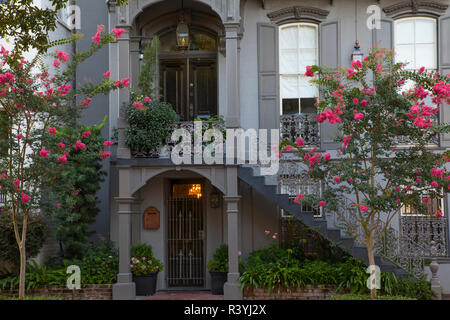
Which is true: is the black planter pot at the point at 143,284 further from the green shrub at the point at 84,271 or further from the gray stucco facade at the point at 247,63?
the gray stucco facade at the point at 247,63

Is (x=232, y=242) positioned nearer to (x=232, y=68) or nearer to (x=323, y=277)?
(x=323, y=277)

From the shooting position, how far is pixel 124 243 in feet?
40.2

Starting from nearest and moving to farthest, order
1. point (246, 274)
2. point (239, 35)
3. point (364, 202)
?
point (364, 202), point (246, 274), point (239, 35)

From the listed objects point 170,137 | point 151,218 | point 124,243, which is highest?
point 170,137

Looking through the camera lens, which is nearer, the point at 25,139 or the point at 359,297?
the point at 25,139

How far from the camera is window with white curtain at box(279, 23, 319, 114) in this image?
13648 millimetres

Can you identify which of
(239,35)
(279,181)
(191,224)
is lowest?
(191,224)

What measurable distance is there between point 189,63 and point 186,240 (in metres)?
4.44

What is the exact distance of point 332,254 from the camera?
41.1 feet

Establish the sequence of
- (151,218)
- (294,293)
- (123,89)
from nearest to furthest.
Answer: (294,293) < (123,89) < (151,218)

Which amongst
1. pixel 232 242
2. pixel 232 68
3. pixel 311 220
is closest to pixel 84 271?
pixel 232 242

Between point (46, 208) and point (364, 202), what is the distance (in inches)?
218

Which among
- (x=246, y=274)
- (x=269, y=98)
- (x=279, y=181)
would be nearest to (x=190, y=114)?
(x=269, y=98)

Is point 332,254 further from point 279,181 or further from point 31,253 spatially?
point 31,253
